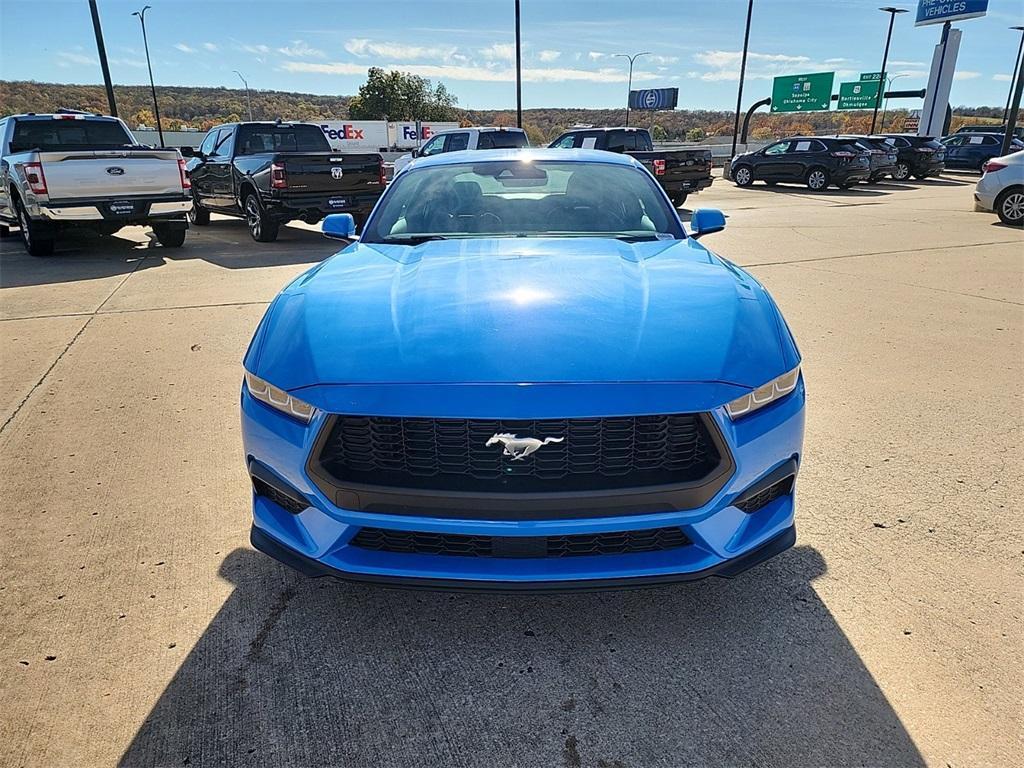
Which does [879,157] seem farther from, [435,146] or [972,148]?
[435,146]

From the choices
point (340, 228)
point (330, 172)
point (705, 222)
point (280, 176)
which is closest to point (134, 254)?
point (280, 176)

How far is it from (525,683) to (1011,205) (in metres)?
14.7

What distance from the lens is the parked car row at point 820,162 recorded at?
68.6ft

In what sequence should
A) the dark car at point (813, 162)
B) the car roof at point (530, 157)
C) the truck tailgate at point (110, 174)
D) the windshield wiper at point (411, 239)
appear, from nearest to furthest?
the windshield wiper at point (411, 239), the car roof at point (530, 157), the truck tailgate at point (110, 174), the dark car at point (813, 162)

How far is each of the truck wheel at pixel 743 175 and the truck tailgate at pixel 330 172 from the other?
53.3 feet

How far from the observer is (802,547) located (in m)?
2.83

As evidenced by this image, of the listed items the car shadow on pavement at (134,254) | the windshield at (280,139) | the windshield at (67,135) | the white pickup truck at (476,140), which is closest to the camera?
the car shadow on pavement at (134,254)

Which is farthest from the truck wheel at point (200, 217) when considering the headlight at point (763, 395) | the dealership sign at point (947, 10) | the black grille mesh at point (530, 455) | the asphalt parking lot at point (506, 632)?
the dealership sign at point (947, 10)

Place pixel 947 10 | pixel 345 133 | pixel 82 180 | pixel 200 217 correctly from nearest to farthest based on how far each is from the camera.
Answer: pixel 82 180 < pixel 200 217 < pixel 947 10 < pixel 345 133

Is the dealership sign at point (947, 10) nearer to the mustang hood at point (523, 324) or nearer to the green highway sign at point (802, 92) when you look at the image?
the green highway sign at point (802, 92)

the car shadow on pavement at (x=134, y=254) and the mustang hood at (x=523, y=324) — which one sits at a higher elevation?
the mustang hood at (x=523, y=324)

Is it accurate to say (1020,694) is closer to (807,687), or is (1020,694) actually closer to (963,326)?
(807,687)

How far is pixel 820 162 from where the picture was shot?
21.2 m

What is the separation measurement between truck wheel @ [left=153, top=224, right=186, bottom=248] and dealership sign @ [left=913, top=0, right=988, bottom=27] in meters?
38.1
